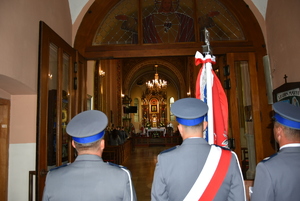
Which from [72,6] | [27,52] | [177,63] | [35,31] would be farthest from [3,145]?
[177,63]

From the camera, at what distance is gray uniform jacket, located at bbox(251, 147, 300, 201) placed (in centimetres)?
134

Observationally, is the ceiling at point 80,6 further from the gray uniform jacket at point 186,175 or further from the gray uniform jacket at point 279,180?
the gray uniform jacket at point 186,175

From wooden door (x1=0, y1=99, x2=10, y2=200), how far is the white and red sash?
2.41 meters

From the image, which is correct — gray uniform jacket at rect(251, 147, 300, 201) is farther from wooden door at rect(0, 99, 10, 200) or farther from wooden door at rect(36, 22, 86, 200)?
wooden door at rect(0, 99, 10, 200)

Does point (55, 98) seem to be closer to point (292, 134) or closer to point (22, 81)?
point (22, 81)

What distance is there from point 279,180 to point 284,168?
0.08 metres

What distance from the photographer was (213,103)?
236 cm

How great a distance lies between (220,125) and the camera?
2.34 meters

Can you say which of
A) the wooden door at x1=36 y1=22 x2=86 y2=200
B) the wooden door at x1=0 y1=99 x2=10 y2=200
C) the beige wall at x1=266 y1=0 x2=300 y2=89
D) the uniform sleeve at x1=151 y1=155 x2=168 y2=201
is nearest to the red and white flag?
the uniform sleeve at x1=151 y1=155 x2=168 y2=201

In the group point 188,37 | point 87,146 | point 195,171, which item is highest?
point 188,37

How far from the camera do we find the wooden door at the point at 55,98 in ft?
7.98

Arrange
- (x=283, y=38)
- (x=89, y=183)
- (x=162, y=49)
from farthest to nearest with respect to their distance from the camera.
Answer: (x=162, y=49)
(x=283, y=38)
(x=89, y=183)

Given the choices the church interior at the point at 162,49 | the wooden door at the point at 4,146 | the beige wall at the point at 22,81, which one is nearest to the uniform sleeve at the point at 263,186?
the church interior at the point at 162,49

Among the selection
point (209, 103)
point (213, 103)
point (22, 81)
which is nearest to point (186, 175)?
point (209, 103)
